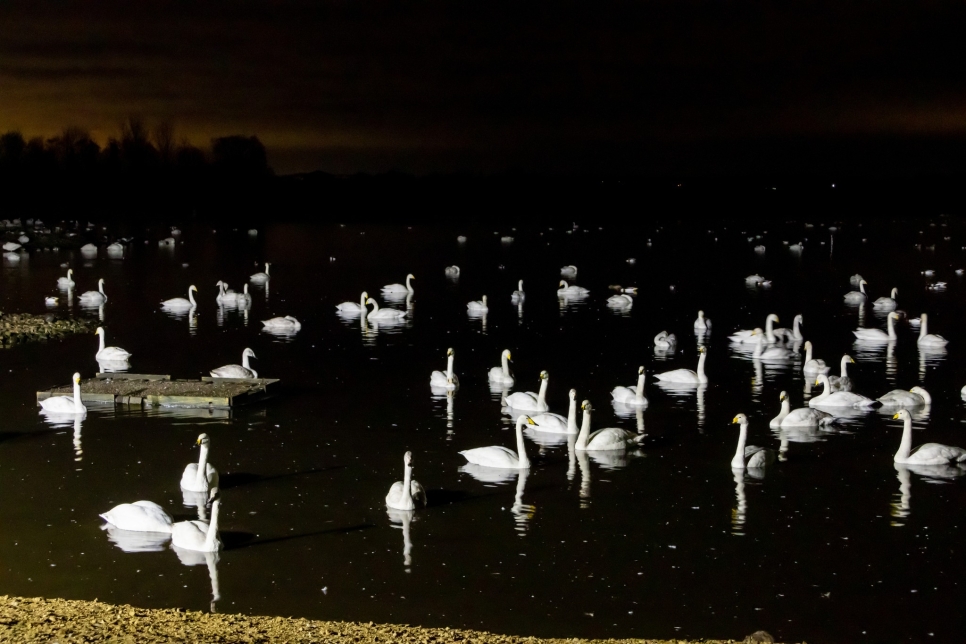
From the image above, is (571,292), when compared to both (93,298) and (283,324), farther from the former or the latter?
(93,298)

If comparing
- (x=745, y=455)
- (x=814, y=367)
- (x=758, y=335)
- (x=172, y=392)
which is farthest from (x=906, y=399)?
(x=172, y=392)

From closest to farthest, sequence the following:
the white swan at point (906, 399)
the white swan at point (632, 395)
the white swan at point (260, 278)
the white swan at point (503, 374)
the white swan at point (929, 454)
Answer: the white swan at point (929, 454)
the white swan at point (906, 399)
the white swan at point (632, 395)
the white swan at point (503, 374)
the white swan at point (260, 278)

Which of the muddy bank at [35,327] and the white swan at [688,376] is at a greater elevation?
the muddy bank at [35,327]

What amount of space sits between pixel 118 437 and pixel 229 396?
7.21ft

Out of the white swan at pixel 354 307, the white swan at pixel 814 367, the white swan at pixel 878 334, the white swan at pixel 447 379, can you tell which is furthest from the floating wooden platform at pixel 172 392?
the white swan at pixel 878 334

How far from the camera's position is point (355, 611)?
1026 cm

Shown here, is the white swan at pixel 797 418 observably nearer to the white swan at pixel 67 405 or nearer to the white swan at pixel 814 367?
the white swan at pixel 814 367

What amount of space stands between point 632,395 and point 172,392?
754 cm

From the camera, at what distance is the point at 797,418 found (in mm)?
17641

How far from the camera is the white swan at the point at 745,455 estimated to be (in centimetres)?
1518

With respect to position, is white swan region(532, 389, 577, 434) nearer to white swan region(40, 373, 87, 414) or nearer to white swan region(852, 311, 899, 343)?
white swan region(40, 373, 87, 414)

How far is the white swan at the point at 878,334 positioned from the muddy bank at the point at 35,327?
1870cm

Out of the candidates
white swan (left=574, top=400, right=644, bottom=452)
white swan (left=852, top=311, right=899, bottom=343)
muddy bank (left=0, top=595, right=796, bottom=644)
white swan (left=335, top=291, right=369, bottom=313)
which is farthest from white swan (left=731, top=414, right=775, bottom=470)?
white swan (left=335, top=291, right=369, bottom=313)

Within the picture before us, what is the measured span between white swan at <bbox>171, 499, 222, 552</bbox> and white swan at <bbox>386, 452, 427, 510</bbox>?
224cm
